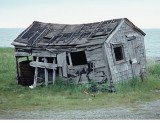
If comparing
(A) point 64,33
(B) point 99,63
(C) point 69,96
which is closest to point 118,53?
(B) point 99,63

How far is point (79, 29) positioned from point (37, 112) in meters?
5.12

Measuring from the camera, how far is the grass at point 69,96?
36.8ft

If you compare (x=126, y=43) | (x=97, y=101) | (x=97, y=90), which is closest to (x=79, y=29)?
(x=126, y=43)

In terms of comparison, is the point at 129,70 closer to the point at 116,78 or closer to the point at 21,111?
the point at 116,78

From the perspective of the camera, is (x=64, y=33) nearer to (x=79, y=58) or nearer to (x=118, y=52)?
(x=79, y=58)

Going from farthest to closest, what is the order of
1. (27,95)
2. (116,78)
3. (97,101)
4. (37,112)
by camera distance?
(116,78) → (27,95) → (97,101) → (37,112)

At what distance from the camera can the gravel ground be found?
9570mm

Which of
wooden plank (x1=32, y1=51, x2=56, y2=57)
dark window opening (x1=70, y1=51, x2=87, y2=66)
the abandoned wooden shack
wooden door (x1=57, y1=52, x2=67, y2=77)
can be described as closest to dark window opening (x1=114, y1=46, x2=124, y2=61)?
the abandoned wooden shack

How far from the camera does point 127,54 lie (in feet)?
46.6

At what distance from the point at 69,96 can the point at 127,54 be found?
3.08 metres

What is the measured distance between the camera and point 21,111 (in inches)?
411

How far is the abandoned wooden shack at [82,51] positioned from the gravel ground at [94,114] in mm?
2973

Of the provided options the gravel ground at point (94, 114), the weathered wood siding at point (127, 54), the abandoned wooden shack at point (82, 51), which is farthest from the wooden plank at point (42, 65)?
the gravel ground at point (94, 114)

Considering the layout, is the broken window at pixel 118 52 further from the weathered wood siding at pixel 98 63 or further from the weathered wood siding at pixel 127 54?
the weathered wood siding at pixel 98 63
